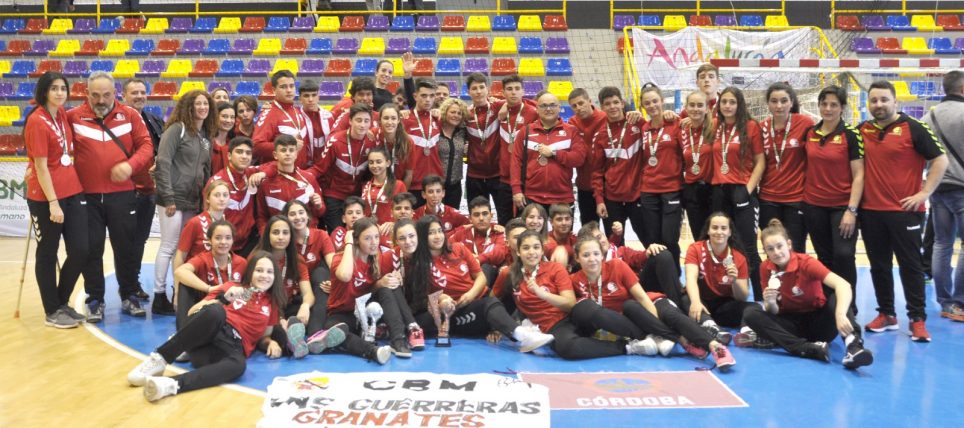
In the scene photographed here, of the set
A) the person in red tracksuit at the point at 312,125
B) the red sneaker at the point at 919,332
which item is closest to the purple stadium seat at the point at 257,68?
the person in red tracksuit at the point at 312,125

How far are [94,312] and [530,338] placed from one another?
127 inches

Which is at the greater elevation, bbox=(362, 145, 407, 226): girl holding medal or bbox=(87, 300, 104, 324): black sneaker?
bbox=(362, 145, 407, 226): girl holding medal

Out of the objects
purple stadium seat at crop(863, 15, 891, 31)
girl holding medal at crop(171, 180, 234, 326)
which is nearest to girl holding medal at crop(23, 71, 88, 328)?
girl holding medal at crop(171, 180, 234, 326)

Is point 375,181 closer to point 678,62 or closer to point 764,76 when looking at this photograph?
point 764,76

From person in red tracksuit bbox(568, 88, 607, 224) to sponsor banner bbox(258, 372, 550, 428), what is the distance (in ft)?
8.94

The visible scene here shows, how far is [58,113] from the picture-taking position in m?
5.32

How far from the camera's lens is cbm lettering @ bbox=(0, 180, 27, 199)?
10695 millimetres

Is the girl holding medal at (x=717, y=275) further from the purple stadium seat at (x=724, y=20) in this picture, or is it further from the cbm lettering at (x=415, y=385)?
the purple stadium seat at (x=724, y=20)

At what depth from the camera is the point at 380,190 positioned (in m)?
5.80

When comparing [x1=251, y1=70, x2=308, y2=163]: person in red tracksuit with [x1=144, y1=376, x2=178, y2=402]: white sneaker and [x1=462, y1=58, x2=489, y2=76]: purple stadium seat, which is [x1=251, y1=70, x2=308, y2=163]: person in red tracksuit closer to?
[x1=144, y1=376, x2=178, y2=402]: white sneaker

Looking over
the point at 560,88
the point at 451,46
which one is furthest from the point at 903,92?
the point at 451,46

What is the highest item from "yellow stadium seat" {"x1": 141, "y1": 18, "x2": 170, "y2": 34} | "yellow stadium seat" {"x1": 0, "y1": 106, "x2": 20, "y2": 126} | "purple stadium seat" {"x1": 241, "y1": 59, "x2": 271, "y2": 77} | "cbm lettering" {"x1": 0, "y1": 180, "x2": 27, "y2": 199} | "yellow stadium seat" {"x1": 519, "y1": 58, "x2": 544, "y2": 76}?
"yellow stadium seat" {"x1": 141, "y1": 18, "x2": 170, "y2": 34}

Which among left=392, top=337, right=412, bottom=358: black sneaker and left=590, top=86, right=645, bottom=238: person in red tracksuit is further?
left=590, top=86, right=645, bottom=238: person in red tracksuit

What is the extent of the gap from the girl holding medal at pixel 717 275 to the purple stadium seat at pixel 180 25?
13008 millimetres
